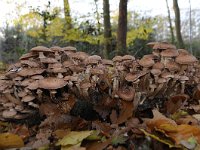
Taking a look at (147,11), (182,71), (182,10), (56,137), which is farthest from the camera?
(182,10)

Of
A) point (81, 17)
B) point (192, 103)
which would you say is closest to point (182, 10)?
point (81, 17)

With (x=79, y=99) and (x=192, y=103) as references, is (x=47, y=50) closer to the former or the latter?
(x=79, y=99)

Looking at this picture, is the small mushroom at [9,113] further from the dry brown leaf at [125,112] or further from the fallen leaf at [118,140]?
the fallen leaf at [118,140]

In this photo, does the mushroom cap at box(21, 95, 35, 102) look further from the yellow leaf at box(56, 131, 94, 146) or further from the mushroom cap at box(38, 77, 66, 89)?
the yellow leaf at box(56, 131, 94, 146)

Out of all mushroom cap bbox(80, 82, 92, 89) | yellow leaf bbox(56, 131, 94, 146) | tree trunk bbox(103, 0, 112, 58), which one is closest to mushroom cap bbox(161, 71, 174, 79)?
mushroom cap bbox(80, 82, 92, 89)

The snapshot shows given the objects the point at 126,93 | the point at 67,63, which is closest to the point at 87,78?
the point at 67,63
